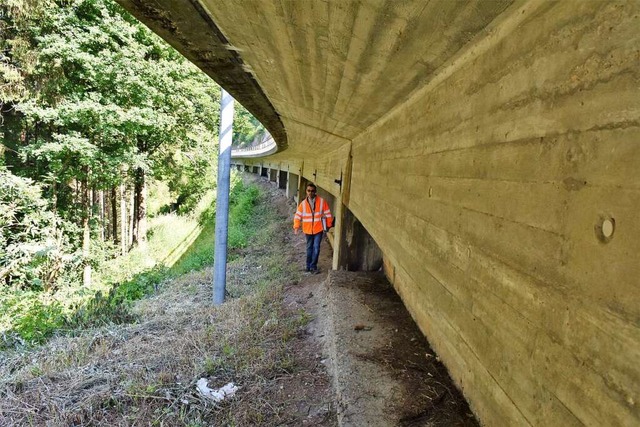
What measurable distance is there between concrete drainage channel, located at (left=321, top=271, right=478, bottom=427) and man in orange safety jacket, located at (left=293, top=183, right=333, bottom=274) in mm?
2825

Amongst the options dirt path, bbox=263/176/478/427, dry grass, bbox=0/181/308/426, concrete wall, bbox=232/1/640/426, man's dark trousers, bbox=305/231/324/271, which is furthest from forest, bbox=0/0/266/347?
concrete wall, bbox=232/1/640/426

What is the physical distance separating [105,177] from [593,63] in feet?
47.4

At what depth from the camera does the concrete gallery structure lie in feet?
3.55

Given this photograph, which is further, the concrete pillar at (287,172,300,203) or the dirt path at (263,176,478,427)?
the concrete pillar at (287,172,300,203)

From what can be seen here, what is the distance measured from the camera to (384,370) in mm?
3480

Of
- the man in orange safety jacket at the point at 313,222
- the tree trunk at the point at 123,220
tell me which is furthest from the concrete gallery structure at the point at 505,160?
the tree trunk at the point at 123,220

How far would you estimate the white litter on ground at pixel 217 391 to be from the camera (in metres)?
3.81

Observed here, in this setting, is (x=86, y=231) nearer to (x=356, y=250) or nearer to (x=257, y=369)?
(x=356, y=250)

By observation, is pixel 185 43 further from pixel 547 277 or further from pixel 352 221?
pixel 352 221

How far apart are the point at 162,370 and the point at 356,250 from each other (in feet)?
12.8

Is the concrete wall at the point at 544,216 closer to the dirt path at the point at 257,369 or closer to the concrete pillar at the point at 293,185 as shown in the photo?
the dirt path at the point at 257,369

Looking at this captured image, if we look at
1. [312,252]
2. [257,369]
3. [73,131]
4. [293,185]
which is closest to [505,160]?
[257,369]

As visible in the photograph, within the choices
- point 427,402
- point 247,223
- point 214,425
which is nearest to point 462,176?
point 427,402

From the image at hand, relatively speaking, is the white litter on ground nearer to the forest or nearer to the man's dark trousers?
the man's dark trousers
